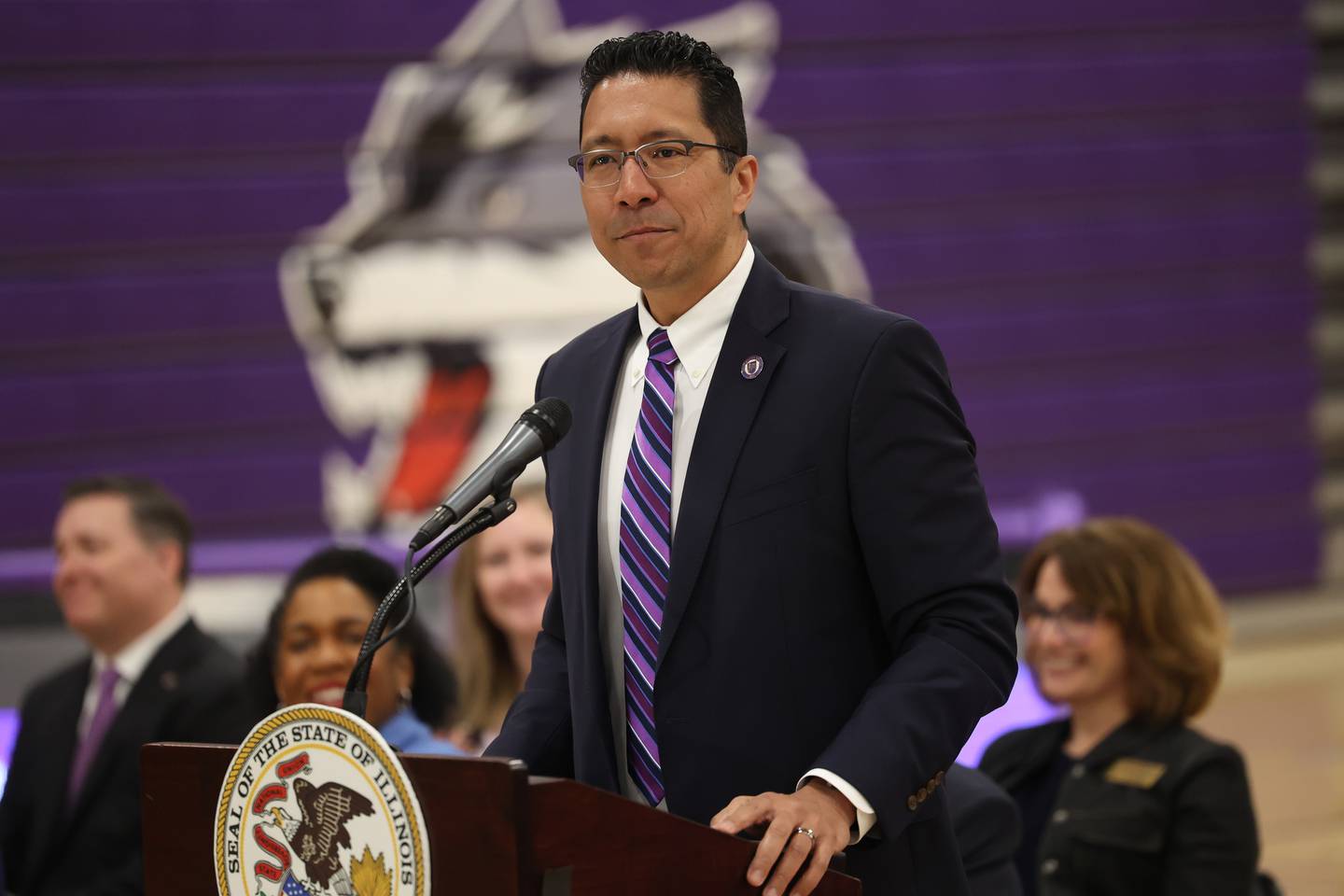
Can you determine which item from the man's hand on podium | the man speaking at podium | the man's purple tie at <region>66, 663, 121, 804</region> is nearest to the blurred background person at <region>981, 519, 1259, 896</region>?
the man speaking at podium

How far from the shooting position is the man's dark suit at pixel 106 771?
3266 mm

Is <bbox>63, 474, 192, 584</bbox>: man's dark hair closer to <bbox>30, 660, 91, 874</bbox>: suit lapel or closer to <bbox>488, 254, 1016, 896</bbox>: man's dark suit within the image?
<bbox>30, 660, 91, 874</bbox>: suit lapel

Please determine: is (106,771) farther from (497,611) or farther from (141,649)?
(497,611)

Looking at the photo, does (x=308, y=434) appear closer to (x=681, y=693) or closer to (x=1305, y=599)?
(x=1305, y=599)

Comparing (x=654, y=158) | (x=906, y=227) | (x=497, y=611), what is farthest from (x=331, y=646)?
(x=906, y=227)

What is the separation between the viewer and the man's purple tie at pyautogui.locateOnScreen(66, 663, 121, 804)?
3414 mm

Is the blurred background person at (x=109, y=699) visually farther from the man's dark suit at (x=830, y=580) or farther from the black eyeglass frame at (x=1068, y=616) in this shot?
the man's dark suit at (x=830, y=580)

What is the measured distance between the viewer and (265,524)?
20.7ft

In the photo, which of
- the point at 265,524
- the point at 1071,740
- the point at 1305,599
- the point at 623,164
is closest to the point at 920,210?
the point at 1305,599

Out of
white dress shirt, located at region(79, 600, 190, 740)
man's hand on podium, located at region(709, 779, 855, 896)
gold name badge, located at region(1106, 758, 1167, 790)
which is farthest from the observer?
white dress shirt, located at region(79, 600, 190, 740)

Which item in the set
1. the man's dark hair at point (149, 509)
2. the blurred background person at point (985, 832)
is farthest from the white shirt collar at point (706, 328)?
the man's dark hair at point (149, 509)

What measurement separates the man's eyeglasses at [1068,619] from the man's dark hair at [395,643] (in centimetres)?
110

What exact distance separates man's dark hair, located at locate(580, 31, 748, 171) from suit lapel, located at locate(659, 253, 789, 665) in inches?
5.6

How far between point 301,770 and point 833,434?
558 mm
